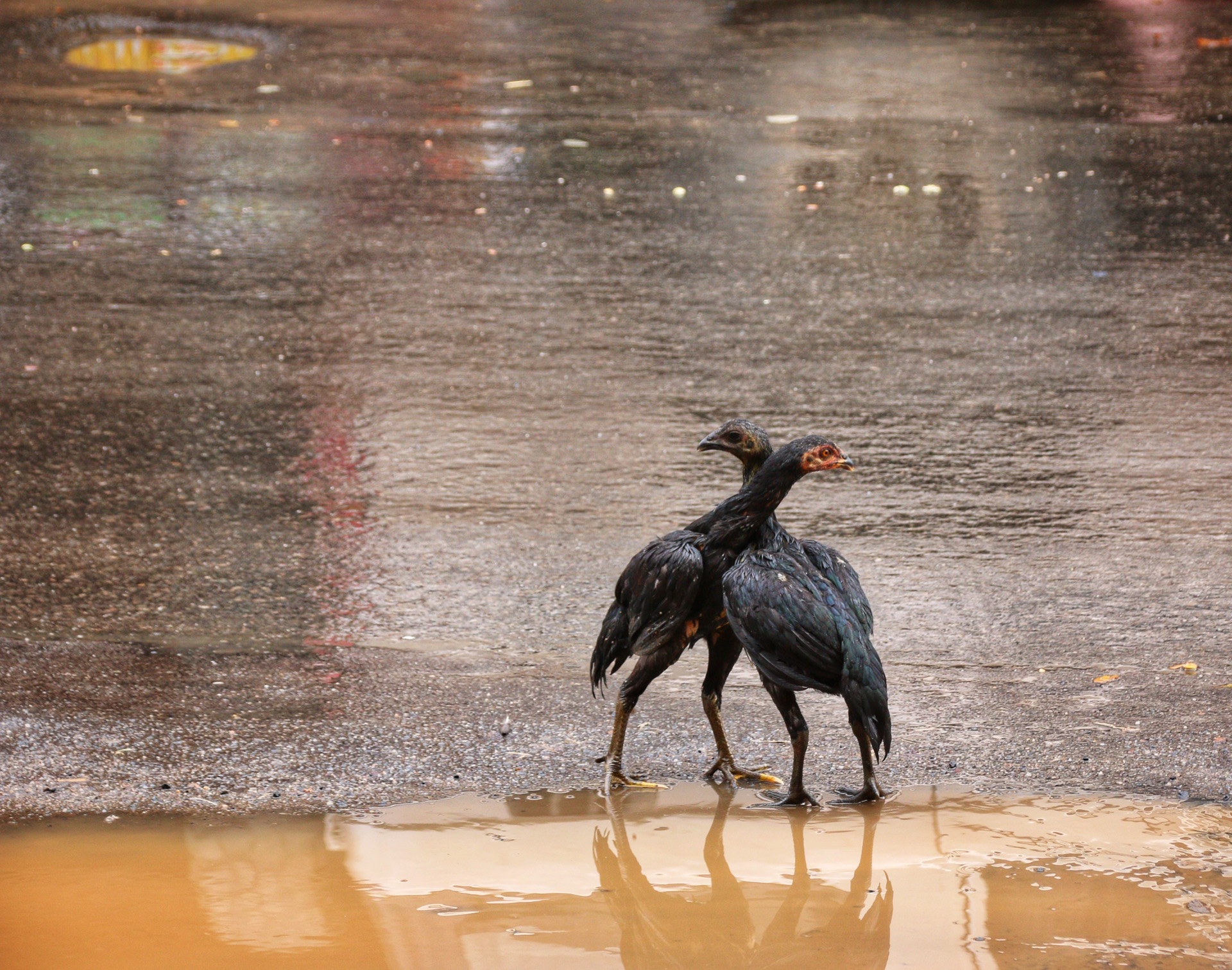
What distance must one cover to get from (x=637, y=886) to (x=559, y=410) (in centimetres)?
392

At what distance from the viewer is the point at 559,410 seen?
7.64m

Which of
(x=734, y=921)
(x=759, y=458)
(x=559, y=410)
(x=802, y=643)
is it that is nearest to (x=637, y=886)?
(x=734, y=921)

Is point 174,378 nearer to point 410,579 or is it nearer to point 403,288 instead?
point 403,288

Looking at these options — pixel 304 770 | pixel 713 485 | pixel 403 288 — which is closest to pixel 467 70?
pixel 403 288

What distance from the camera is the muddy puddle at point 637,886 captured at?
3643 millimetres

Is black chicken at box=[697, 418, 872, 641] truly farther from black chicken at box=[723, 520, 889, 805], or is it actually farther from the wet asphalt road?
the wet asphalt road

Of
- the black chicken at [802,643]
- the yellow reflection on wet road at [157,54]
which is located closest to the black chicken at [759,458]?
the black chicken at [802,643]

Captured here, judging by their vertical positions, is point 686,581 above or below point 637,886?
above

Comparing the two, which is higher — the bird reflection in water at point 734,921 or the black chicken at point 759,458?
the black chicken at point 759,458

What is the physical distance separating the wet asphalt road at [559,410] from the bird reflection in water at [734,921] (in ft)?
1.76

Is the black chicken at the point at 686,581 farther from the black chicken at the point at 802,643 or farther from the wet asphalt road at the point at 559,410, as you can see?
the wet asphalt road at the point at 559,410

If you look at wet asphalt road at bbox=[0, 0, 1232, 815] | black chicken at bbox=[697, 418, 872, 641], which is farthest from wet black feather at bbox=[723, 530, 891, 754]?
wet asphalt road at bbox=[0, 0, 1232, 815]

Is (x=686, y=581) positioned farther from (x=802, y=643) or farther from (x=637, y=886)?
(x=637, y=886)

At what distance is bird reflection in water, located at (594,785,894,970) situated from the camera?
366 centimetres
